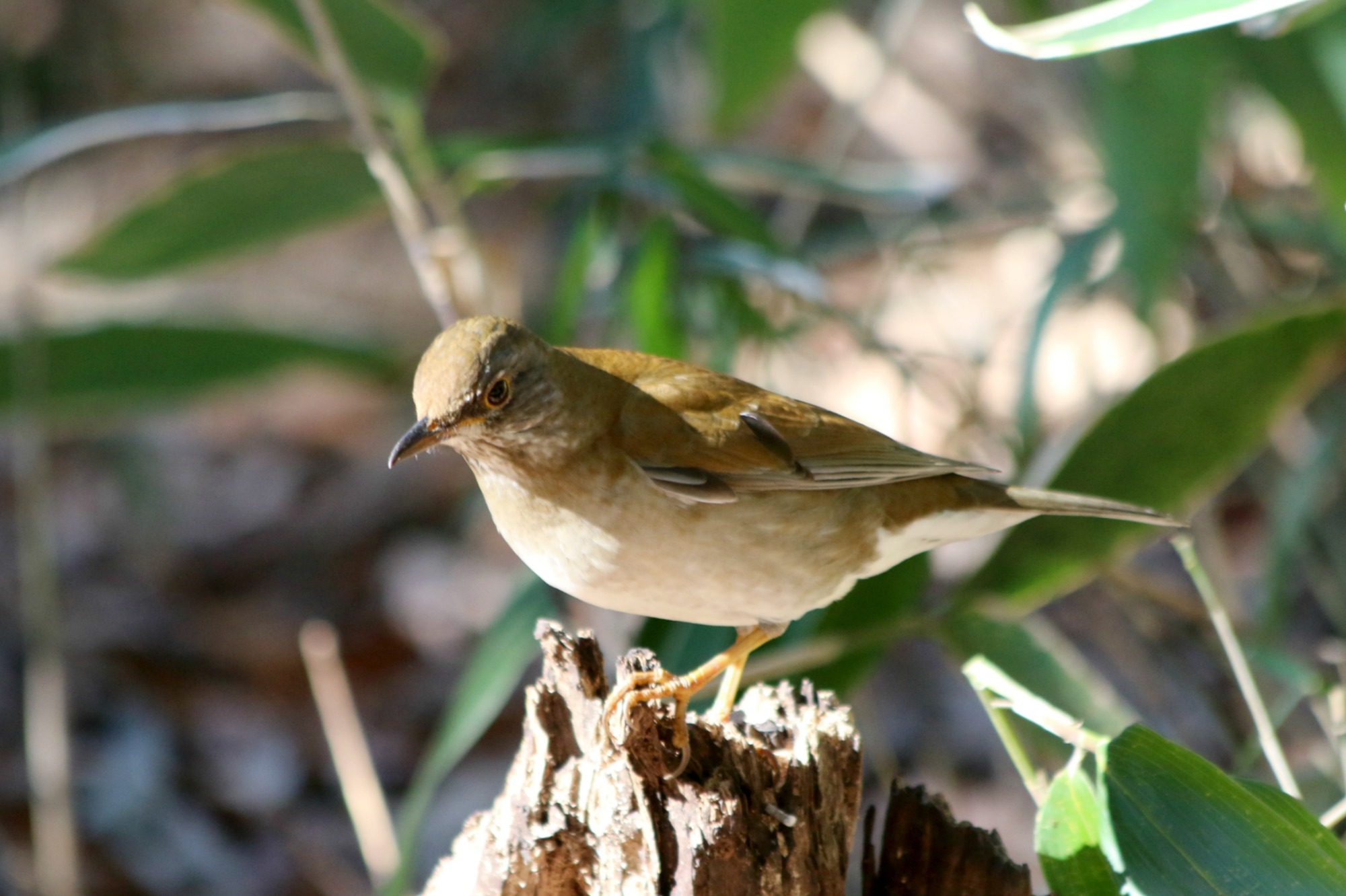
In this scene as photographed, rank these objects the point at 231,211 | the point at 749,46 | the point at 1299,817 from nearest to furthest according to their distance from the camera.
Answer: the point at 1299,817
the point at 231,211
the point at 749,46

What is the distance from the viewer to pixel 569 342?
164 inches

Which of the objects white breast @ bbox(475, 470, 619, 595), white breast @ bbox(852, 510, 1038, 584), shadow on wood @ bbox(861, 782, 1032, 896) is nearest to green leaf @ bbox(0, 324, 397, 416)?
white breast @ bbox(475, 470, 619, 595)

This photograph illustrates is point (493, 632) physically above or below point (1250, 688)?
above

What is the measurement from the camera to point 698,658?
3.11 meters

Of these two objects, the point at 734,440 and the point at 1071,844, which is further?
the point at 734,440

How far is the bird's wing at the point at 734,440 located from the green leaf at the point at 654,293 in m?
1.21

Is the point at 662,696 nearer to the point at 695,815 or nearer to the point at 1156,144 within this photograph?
the point at 695,815

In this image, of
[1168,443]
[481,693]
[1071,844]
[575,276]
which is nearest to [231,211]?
[575,276]

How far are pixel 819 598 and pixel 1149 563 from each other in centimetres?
375

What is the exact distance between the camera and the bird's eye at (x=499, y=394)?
2258 mm

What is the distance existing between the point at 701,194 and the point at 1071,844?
2.44 meters

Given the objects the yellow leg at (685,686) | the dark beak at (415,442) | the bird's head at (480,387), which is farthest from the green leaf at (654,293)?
the dark beak at (415,442)

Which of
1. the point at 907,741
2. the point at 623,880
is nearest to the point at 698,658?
the point at 623,880

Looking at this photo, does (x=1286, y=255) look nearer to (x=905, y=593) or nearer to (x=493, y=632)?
(x=905, y=593)
